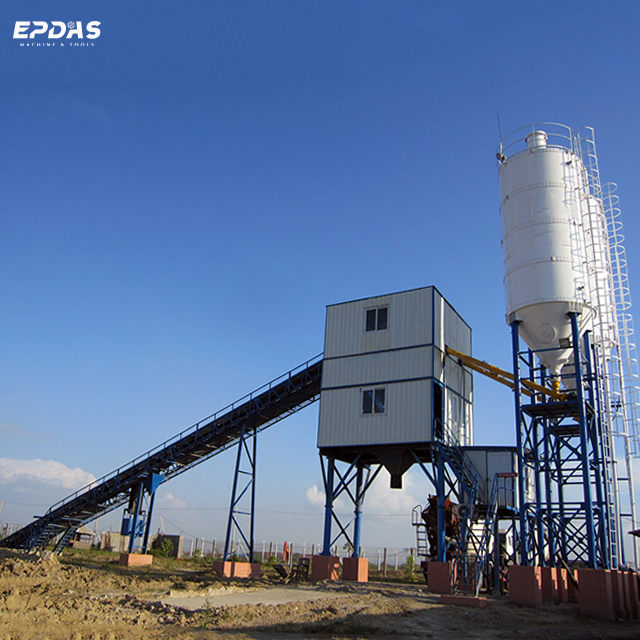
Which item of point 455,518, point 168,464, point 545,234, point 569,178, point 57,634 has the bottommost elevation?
point 57,634

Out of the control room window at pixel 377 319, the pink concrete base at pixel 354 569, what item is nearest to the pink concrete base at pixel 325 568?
the pink concrete base at pixel 354 569

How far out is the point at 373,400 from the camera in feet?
87.2

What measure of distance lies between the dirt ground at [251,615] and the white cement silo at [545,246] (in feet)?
33.6

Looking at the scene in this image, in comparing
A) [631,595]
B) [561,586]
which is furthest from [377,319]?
[631,595]

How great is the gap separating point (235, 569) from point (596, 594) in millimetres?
15255

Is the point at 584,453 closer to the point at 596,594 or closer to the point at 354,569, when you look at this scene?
the point at 596,594

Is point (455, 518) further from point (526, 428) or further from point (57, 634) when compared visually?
point (57, 634)

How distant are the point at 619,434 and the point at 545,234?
8.52m

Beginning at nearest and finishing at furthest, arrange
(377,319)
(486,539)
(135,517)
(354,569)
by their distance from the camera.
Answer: (486,539), (354,569), (377,319), (135,517)

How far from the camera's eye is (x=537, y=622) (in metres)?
16.0

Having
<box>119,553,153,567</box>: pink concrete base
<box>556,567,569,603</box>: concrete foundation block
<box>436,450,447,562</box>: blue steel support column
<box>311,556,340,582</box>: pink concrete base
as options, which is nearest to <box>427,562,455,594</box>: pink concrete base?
<box>436,450,447,562</box>: blue steel support column

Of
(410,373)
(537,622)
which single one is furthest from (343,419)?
(537,622)

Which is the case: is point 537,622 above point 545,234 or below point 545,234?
below

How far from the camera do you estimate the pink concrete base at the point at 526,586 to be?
18484 mm
